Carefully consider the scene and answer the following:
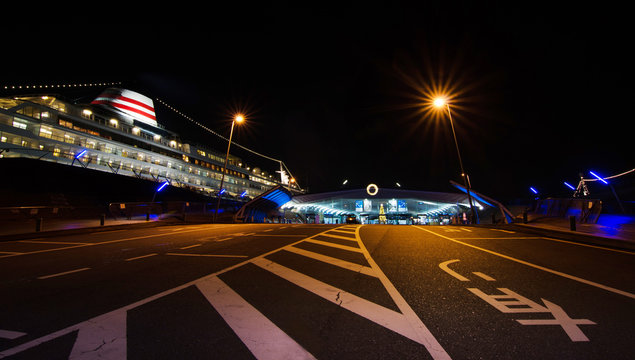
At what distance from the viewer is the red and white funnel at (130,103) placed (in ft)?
141

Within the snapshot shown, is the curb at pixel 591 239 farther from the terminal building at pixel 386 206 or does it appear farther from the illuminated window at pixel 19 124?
the illuminated window at pixel 19 124

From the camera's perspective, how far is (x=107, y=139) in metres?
36.4

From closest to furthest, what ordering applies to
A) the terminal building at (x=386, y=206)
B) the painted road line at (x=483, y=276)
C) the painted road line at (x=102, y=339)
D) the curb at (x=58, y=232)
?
the painted road line at (x=102, y=339) → the painted road line at (x=483, y=276) → the curb at (x=58, y=232) → the terminal building at (x=386, y=206)

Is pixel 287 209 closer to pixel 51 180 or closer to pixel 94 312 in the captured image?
pixel 51 180

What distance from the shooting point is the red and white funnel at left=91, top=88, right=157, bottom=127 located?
42.8 metres

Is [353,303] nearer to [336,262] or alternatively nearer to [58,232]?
[336,262]

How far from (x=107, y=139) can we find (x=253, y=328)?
47739 millimetres

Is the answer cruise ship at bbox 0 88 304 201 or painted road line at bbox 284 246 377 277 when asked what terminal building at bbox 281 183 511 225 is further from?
painted road line at bbox 284 246 377 277

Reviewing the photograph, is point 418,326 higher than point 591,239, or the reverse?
point 418,326

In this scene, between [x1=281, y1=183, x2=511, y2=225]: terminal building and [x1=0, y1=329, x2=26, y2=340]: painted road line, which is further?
[x1=281, y1=183, x2=511, y2=225]: terminal building

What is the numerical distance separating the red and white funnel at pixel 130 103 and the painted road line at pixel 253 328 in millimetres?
54128

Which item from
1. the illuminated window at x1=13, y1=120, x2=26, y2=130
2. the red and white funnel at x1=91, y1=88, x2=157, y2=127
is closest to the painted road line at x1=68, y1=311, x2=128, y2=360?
the illuminated window at x1=13, y1=120, x2=26, y2=130

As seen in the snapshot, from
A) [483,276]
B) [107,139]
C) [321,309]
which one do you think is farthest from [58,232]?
[107,139]

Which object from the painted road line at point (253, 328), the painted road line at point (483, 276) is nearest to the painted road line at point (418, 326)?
the painted road line at point (253, 328)
